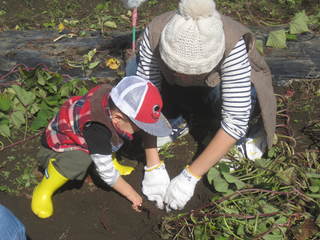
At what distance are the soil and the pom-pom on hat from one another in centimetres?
57

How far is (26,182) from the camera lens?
7.38ft

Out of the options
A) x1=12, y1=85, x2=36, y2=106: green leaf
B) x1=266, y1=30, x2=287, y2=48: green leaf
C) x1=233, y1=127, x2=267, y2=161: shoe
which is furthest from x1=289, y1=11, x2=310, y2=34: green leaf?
x1=12, y1=85, x2=36, y2=106: green leaf

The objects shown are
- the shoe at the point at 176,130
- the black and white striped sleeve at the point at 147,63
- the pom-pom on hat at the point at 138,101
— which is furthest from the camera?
the shoe at the point at 176,130

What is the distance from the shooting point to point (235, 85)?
1.86 metres

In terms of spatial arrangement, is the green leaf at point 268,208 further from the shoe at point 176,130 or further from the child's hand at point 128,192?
the shoe at point 176,130

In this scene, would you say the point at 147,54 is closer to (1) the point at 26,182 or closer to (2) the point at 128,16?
(1) the point at 26,182

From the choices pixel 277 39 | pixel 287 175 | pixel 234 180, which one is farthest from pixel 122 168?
pixel 277 39

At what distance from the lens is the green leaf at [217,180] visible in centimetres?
202

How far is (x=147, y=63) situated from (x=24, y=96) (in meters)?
0.94

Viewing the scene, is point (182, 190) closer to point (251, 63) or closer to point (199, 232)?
point (199, 232)

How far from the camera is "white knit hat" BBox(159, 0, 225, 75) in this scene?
1551 millimetres

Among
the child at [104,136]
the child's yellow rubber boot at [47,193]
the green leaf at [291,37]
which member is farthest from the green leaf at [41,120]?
the green leaf at [291,37]

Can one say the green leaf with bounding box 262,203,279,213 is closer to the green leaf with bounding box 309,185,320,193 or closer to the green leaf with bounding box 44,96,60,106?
the green leaf with bounding box 309,185,320,193

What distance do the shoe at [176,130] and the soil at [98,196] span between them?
4 cm
